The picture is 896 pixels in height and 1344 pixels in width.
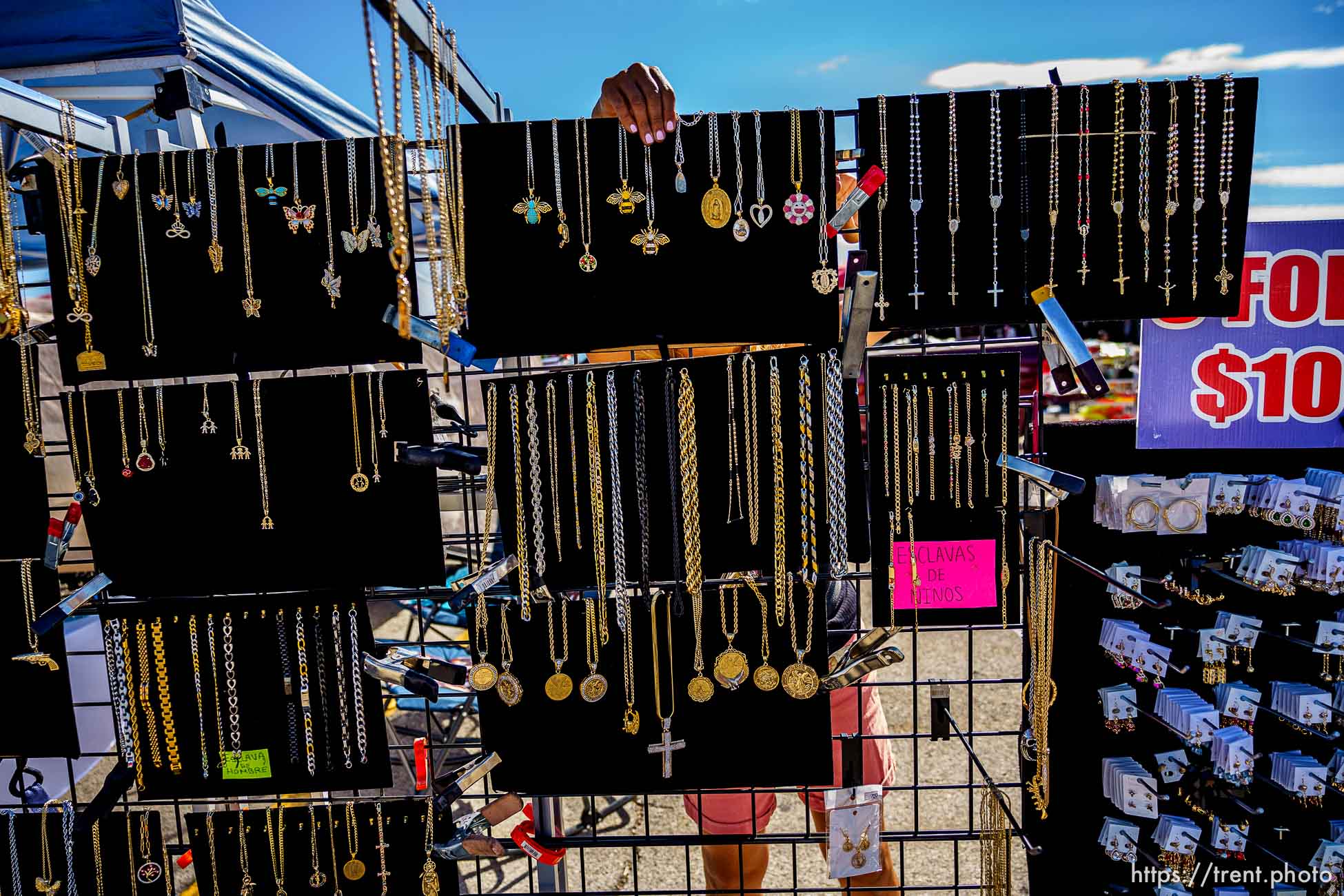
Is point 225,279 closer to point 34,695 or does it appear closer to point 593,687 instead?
point 34,695

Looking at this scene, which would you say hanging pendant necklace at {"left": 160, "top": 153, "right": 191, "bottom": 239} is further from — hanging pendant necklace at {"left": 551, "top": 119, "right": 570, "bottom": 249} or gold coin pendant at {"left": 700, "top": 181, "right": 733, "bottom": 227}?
gold coin pendant at {"left": 700, "top": 181, "right": 733, "bottom": 227}

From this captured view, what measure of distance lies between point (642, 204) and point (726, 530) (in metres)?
0.86

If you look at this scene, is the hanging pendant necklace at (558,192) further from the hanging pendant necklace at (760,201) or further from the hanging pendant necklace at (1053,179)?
the hanging pendant necklace at (1053,179)

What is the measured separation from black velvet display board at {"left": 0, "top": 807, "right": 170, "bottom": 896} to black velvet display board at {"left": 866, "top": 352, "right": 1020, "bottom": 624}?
222 cm

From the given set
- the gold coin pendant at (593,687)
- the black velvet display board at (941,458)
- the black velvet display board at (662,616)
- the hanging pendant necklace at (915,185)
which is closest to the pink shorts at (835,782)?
the black velvet display board at (662,616)

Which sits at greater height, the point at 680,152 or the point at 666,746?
the point at 680,152

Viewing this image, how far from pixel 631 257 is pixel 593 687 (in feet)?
3.75

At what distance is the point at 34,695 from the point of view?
7.51 ft

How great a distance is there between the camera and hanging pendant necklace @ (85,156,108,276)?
210 centimetres

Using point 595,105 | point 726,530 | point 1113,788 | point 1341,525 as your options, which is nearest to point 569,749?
point 726,530

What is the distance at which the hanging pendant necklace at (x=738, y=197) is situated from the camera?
2041 millimetres

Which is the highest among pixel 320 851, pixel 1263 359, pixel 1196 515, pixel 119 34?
pixel 119 34

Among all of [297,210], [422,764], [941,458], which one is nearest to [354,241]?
[297,210]

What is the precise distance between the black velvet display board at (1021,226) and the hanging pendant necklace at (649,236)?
0.53 m
